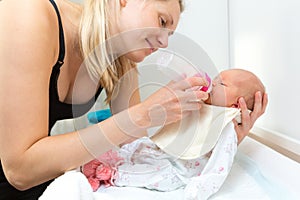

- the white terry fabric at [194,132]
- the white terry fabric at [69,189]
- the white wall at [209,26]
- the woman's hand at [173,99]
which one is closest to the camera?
the white terry fabric at [69,189]

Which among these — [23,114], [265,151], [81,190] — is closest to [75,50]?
[23,114]

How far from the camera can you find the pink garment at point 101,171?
2.98 ft

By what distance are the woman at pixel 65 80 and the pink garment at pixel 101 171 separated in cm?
12

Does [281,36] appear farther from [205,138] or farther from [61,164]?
[61,164]

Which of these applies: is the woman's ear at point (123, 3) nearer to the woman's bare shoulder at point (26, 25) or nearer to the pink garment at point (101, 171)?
the woman's bare shoulder at point (26, 25)

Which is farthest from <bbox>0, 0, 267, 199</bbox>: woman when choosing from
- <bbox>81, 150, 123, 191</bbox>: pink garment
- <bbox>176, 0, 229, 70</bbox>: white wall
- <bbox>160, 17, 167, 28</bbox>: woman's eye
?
<bbox>176, 0, 229, 70</bbox>: white wall

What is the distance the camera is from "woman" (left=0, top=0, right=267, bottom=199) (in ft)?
2.40

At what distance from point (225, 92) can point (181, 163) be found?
0.89 feet

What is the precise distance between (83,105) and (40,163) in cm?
32

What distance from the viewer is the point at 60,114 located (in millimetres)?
1008

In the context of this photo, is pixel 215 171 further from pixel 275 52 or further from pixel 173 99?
pixel 275 52

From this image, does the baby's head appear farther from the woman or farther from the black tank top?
the black tank top

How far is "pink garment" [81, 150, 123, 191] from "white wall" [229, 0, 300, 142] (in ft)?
→ 1.92

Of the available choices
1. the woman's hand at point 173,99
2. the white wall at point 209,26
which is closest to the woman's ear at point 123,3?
the woman's hand at point 173,99
